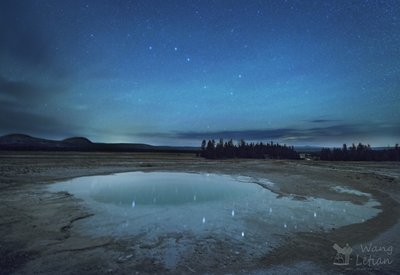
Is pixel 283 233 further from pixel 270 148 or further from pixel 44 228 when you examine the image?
pixel 270 148

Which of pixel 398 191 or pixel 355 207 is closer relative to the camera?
pixel 355 207

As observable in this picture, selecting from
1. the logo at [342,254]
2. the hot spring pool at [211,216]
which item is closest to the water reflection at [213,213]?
the hot spring pool at [211,216]

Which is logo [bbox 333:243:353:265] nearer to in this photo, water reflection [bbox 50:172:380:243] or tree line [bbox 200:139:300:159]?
water reflection [bbox 50:172:380:243]

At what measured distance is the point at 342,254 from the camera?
6.96 m

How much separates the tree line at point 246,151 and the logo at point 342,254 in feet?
283

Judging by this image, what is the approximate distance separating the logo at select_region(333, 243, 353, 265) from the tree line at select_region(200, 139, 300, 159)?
86.1 metres

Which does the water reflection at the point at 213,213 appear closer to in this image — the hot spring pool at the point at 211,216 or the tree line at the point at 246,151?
the hot spring pool at the point at 211,216

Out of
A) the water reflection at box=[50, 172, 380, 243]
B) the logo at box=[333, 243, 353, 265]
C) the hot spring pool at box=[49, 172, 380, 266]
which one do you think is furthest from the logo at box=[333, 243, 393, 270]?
the water reflection at box=[50, 172, 380, 243]

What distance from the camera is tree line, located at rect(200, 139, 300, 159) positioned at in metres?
100

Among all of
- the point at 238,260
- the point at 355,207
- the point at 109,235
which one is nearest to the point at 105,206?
the point at 109,235

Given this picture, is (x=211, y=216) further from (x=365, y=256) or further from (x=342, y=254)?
(x=365, y=256)

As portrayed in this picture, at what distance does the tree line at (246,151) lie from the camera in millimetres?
100375

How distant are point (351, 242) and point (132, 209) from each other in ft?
30.1

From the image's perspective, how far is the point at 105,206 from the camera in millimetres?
Result: 12859
